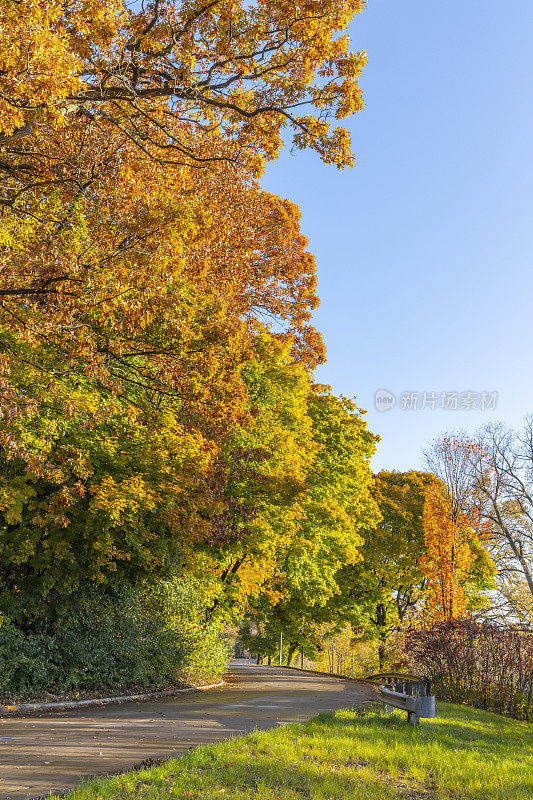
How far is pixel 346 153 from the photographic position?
28.9ft

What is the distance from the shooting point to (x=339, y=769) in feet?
20.7

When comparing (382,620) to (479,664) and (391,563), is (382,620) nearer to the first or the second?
(391,563)

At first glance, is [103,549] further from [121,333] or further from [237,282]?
[237,282]

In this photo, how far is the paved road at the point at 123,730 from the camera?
240 inches

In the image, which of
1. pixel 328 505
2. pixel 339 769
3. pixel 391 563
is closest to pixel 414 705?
pixel 339 769

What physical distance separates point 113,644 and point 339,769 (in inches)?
317

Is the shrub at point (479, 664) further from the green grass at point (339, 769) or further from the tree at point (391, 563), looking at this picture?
the tree at point (391, 563)

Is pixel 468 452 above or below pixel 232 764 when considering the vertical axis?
above

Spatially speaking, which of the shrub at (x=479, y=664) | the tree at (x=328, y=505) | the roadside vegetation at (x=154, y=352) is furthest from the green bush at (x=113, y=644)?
the shrub at (x=479, y=664)

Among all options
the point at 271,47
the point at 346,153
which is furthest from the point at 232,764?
the point at 271,47

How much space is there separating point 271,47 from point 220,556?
41.0ft

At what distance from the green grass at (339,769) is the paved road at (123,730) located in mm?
624

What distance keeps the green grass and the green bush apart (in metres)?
5.57

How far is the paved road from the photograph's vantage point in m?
6.11
